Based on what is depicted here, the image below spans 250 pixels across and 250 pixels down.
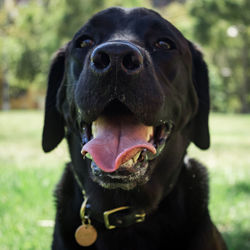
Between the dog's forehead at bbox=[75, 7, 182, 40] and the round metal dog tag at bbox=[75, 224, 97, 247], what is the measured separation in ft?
4.07

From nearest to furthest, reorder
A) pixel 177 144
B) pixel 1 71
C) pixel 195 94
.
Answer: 1. pixel 177 144
2. pixel 195 94
3. pixel 1 71

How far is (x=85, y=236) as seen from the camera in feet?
8.85

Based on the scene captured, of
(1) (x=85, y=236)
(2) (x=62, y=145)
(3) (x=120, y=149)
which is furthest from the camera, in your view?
(2) (x=62, y=145)

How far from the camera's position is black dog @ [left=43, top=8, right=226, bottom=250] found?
7.57ft

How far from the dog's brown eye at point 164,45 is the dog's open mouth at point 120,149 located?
583 millimetres

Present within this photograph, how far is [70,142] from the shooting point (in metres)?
3.11

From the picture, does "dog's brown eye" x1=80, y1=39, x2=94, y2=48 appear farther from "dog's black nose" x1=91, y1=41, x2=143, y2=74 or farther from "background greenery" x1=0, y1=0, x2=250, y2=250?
"background greenery" x1=0, y1=0, x2=250, y2=250

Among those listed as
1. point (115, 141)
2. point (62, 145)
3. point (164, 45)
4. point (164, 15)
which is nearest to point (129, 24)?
point (164, 45)

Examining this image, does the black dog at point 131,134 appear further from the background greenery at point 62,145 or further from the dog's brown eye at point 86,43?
the background greenery at point 62,145

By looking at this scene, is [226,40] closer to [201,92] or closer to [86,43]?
[201,92]

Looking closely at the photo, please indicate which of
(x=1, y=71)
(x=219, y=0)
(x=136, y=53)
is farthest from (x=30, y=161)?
(x=1, y=71)

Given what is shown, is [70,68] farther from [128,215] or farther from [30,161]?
[30,161]

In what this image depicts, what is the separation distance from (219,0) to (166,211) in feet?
79.9

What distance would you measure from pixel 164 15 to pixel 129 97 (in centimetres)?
2382
